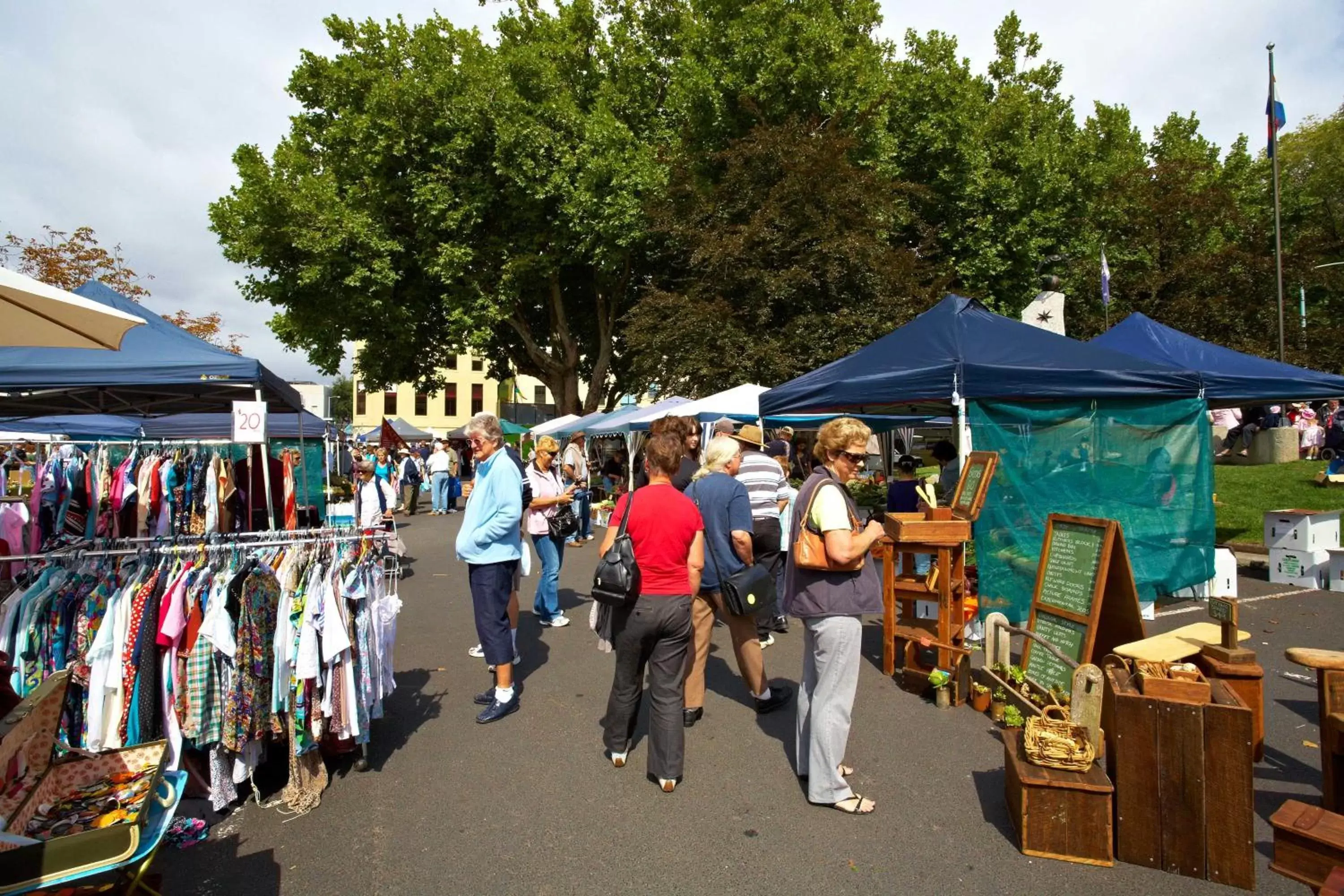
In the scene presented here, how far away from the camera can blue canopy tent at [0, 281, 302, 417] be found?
19.1 feet

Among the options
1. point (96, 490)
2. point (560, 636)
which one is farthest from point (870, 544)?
point (96, 490)

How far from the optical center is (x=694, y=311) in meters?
16.1

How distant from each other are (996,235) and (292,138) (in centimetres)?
2090

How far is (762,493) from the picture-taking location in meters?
5.76

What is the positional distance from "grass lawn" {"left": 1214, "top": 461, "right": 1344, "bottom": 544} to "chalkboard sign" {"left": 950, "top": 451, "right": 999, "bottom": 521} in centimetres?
712

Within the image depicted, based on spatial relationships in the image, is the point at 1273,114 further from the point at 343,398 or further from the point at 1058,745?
the point at 343,398

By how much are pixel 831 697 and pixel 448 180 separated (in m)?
20.3

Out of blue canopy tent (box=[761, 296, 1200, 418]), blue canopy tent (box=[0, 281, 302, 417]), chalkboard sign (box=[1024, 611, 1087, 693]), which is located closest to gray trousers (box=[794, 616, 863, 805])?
chalkboard sign (box=[1024, 611, 1087, 693])

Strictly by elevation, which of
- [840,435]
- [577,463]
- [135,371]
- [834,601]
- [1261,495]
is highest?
[135,371]

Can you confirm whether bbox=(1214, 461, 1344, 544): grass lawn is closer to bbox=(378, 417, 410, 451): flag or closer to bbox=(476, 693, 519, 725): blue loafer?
bbox=(476, 693, 519, 725): blue loafer

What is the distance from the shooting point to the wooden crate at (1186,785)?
9.67ft

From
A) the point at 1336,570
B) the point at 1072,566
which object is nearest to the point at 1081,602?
the point at 1072,566

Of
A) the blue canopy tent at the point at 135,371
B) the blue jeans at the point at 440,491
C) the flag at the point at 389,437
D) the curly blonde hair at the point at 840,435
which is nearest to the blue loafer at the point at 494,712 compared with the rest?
the curly blonde hair at the point at 840,435

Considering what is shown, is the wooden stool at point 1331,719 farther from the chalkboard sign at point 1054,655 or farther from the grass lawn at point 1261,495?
the grass lawn at point 1261,495
